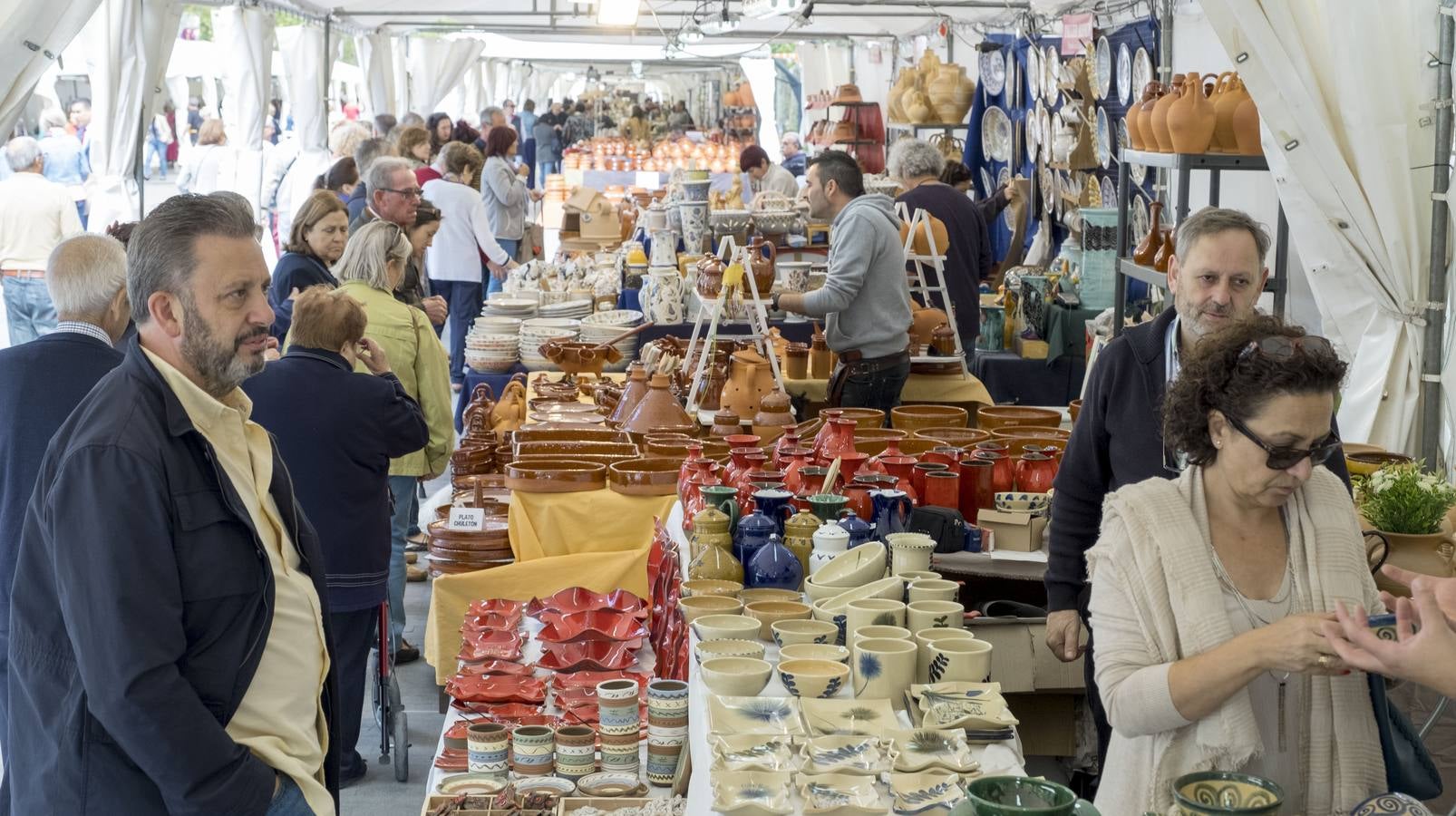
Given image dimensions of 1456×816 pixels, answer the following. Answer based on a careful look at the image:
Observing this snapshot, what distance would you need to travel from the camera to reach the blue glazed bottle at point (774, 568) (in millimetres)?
2748

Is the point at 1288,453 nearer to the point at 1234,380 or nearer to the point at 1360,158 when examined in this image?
the point at 1234,380

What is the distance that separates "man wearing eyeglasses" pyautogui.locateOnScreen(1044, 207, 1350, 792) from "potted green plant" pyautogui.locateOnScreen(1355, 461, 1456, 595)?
27.3 inches

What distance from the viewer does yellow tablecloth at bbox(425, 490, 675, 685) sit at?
3910mm

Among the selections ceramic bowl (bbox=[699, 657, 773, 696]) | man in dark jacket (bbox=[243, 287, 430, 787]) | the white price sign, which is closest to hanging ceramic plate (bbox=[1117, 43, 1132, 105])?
the white price sign

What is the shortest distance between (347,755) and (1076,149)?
5.69m

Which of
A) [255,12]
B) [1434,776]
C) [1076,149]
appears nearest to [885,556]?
[1434,776]

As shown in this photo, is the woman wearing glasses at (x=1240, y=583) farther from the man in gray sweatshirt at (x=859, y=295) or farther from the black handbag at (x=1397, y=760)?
the man in gray sweatshirt at (x=859, y=295)

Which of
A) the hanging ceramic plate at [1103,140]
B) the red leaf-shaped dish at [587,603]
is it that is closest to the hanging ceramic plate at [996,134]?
the hanging ceramic plate at [1103,140]

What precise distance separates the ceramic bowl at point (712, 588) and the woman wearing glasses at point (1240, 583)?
87 centimetres

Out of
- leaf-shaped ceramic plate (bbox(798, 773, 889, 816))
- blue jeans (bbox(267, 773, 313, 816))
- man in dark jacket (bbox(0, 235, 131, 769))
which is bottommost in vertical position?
blue jeans (bbox(267, 773, 313, 816))

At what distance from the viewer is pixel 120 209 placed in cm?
734

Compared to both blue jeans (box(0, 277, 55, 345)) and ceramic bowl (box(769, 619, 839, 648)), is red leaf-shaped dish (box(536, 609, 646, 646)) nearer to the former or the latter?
ceramic bowl (box(769, 619, 839, 648))

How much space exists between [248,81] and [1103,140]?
577 cm

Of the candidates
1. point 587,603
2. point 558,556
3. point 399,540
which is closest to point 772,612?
point 587,603
